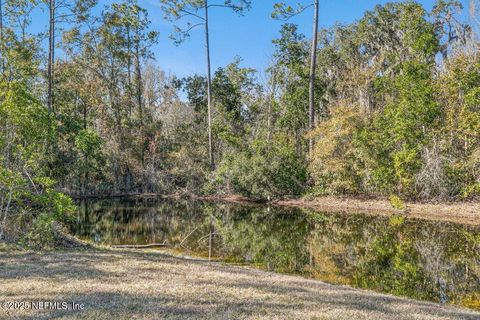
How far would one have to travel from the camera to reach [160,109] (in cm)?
3944

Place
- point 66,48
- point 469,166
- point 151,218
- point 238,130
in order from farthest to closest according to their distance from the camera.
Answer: point 238,130 < point 66,48 < point 469,166 < point 151,218

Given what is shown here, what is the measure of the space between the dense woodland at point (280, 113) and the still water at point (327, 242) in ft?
16.0

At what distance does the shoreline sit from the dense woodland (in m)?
0.63

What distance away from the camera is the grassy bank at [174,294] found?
545 centimetres

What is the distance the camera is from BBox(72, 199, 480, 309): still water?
31.9 feet

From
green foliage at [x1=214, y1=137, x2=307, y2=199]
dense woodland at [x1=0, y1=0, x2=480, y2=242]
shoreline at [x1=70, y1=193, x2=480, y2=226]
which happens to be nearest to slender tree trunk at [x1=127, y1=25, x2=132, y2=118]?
dense woodland at [x1=0, y1=0, x2=480, y2=242]

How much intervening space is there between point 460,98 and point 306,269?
17.3m

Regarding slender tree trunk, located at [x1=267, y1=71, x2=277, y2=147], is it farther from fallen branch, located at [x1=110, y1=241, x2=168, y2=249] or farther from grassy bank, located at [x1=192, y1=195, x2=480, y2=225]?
fallen branch, located at [x1=110, y1=241, x2=168, y2=249]

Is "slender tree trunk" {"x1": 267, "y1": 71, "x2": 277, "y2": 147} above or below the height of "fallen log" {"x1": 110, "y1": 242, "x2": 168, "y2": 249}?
above

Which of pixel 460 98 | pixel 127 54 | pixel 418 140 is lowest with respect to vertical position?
pixel 418 140

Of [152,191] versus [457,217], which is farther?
[152,191]

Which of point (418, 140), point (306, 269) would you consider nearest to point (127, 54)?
point (418, 140)

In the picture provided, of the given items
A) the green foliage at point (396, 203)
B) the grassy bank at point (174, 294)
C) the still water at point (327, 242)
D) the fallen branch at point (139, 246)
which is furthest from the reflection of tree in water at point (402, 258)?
the fallen branch at point (139, 246)

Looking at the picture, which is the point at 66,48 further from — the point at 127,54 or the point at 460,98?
the point at 460,98
